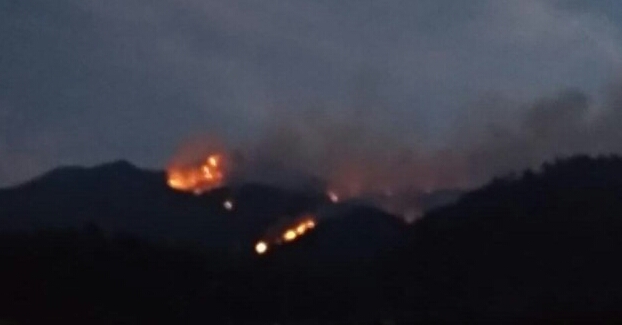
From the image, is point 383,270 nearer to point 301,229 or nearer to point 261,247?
point 261,247

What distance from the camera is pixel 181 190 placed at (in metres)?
126

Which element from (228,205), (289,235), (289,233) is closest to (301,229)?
(289,233)

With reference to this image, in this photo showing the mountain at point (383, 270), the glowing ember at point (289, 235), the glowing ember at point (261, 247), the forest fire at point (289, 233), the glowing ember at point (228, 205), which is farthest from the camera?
the glowing ember at point (228, 205)

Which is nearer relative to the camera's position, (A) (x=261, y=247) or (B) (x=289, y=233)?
(A) (x=261, y=247)

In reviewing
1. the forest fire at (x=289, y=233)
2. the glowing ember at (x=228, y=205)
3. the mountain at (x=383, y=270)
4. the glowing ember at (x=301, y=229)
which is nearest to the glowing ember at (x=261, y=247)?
the forest fire at (x=289, y=233)

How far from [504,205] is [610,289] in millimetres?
22857

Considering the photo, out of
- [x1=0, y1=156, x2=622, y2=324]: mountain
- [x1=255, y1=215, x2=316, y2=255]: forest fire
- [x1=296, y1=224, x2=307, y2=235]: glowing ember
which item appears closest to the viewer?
[x1=0, y1=156, x2=622, y2=324]: mountain

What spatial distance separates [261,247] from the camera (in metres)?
99.0

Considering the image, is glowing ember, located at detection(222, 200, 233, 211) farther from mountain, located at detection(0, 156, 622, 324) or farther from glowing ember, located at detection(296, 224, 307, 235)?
mountain, located at detection(0, 156, 622, 324)

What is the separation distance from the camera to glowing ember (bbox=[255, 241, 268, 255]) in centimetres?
9409

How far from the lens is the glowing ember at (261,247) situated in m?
94.1

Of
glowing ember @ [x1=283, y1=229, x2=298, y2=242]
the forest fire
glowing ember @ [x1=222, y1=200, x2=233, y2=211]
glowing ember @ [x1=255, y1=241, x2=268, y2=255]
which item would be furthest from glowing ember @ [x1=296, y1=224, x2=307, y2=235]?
glowing ember @ [x1=222, y1=200, x2=233, y2=211]

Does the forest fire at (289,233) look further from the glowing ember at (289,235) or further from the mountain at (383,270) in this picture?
the mountain at (383,270)

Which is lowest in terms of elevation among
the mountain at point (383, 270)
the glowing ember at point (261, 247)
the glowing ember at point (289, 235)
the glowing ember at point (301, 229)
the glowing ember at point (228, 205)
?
the mountain at point (383, 270)
